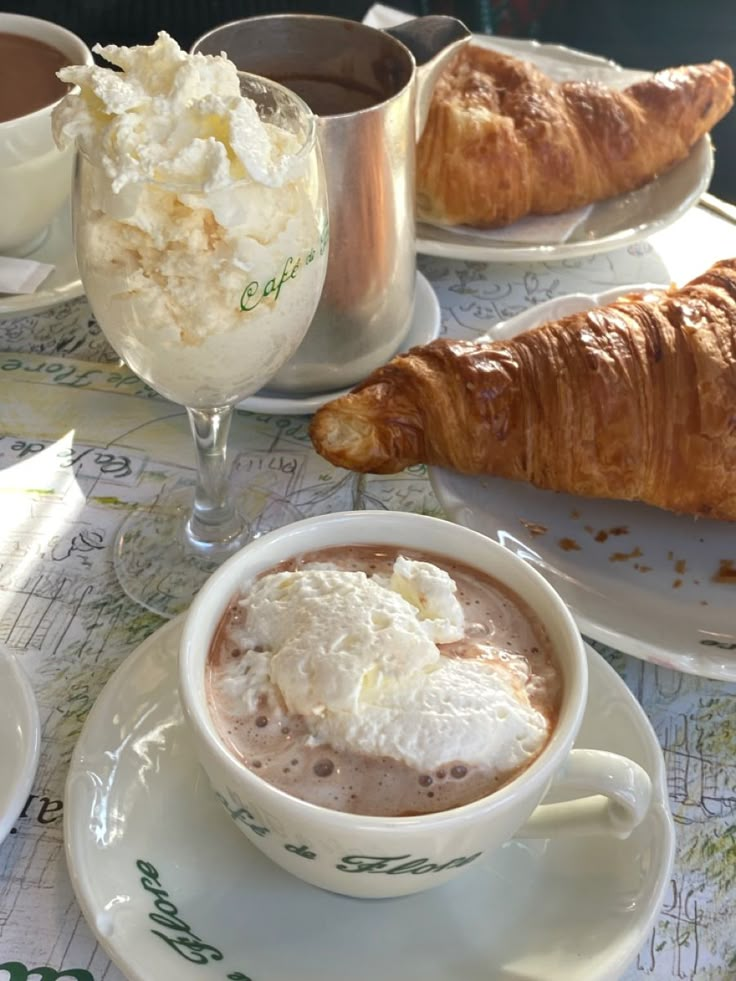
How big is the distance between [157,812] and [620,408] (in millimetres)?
514

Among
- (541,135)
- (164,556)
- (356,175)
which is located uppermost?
(356,175)

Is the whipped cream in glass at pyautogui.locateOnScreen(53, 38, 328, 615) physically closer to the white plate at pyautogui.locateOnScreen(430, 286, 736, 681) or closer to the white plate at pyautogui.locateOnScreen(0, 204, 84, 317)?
the white plate at pyautogui.locateOnScreen(430, 286, 736, 681)

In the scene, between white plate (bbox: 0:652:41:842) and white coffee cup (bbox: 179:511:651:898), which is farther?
white plate (bbox: 0:652:41:842)

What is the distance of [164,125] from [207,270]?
0.31 ft

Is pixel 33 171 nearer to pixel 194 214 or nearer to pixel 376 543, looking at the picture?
pixel 194 214

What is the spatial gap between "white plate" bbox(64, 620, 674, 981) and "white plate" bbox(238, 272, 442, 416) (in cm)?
41

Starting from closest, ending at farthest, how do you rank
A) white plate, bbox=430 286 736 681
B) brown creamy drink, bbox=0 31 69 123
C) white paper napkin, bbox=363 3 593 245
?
white plate, bbox=430 286 736 681, brown creamy drink, bbox=0 31 69 123, white paper napkin, bbox=363 3 593 245

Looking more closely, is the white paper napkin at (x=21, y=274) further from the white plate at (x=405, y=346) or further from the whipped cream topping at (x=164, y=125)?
the whipped cream topping at (x=164, y=125)

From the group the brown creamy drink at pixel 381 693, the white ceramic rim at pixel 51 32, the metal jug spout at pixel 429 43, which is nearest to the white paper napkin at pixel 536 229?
the metal jug spout at pixel 429 43

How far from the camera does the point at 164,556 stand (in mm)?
893

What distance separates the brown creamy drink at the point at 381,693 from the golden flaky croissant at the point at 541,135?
757 mm

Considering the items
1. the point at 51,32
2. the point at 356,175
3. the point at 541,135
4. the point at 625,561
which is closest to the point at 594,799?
the point at 625,561

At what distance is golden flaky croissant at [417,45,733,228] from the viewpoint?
1.26 meters

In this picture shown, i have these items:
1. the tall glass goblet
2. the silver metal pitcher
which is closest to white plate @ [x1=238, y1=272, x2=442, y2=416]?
the silver metal pitcher
